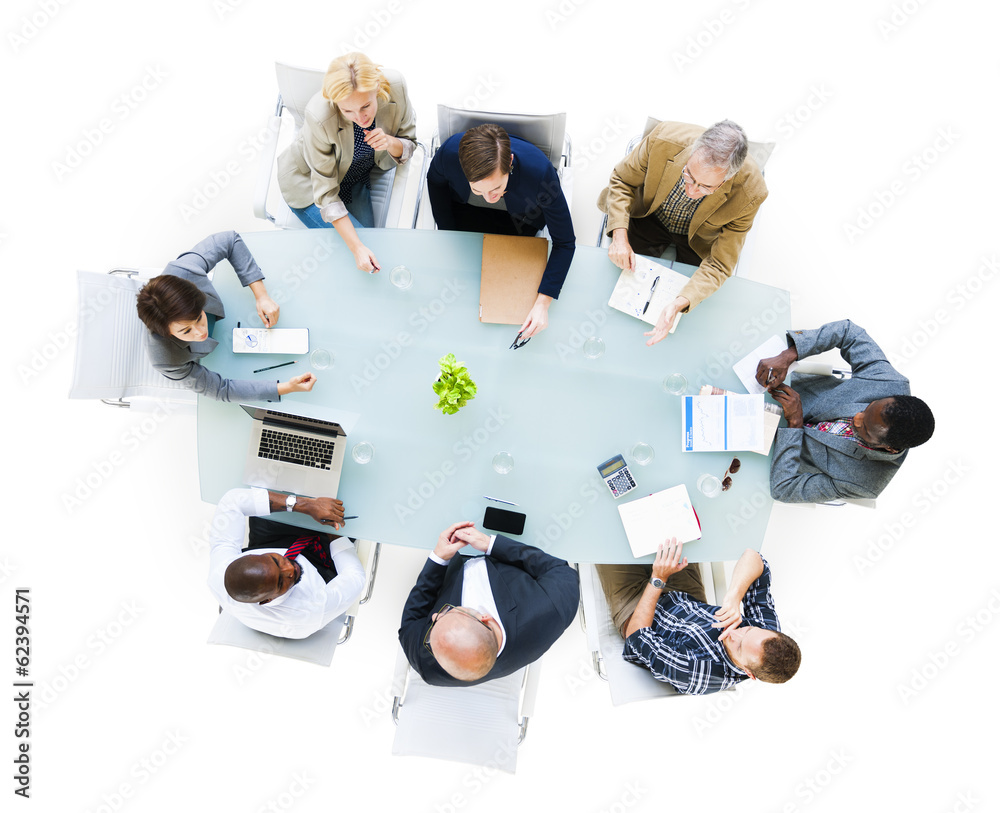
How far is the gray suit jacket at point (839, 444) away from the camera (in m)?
2.05

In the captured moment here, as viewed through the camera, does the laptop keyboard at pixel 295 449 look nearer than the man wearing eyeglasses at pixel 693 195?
No

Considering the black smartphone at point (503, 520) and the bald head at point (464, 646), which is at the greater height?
the black smartphone at point (503, 520)

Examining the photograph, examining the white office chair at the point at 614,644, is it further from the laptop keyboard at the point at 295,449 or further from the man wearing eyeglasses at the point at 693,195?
the laptop keyboard at the point at 295,449

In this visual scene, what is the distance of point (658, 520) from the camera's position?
2107 millimetres

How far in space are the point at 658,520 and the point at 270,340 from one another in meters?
1.59

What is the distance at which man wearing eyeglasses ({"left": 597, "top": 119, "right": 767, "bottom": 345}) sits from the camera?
6.25 ft

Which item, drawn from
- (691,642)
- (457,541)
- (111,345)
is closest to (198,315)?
(111,345)

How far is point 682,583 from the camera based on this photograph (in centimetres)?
243

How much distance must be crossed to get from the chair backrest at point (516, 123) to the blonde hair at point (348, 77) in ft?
0.88

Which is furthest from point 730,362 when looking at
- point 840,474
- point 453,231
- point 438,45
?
point 438,45

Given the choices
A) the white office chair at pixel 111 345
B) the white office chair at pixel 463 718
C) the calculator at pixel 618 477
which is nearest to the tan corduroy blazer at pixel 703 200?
the calculator at pixel 618 477

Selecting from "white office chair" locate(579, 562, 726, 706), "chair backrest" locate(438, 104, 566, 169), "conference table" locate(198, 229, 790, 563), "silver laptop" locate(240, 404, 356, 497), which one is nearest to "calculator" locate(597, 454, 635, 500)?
"conference table" locate(198, 229, 790, 563)

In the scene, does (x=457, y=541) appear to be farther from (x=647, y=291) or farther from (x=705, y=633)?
(x=647, y=291)

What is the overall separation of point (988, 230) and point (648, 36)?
2.16 metres
